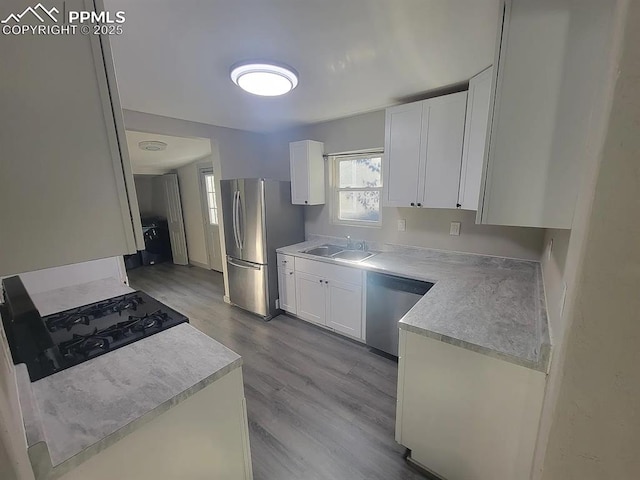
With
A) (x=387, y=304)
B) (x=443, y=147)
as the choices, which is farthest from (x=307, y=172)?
(x=387, y=304)

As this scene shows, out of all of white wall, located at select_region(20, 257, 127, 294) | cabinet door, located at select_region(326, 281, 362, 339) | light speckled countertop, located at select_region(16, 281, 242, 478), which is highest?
white wall, located at select_region(20, 257, 127, 294)

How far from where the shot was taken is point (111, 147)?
72cm

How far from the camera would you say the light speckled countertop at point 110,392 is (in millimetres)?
761

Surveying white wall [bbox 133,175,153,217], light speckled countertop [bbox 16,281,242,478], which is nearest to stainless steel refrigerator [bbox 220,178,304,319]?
light speckled countertop [bbox 16,281,242,478]

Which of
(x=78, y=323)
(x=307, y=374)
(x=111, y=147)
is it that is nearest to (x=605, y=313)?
(x=111, y=147)

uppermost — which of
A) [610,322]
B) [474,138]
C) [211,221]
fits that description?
[474,138]

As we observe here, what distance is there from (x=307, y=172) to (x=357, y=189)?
2.04ft

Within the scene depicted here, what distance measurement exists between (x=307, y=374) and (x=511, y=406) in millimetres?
1541

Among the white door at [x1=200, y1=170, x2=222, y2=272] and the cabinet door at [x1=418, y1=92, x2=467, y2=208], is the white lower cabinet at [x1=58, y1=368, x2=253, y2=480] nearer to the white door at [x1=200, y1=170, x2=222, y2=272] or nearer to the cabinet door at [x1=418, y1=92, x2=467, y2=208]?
the cabinet door at [x1=418, y1=92, x2=467, y2=208]

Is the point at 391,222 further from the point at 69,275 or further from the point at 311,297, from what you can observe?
the point at 69,275

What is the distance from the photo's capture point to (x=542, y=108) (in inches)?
41.4

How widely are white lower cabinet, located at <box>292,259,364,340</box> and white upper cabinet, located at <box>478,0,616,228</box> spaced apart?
1.55 m

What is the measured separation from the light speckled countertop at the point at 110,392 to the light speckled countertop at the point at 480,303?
1023mm

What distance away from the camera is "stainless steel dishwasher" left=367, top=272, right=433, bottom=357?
2205mm
